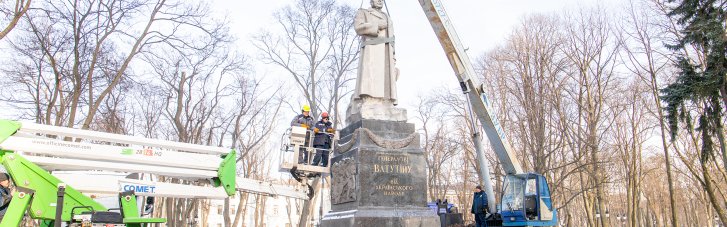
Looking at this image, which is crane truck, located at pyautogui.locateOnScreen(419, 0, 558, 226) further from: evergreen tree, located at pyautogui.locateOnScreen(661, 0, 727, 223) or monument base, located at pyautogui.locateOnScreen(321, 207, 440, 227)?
evergreen tree, located at pyautogui.locateOnScreen(661, 0, 727, 223)

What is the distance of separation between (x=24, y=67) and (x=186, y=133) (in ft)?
24.9

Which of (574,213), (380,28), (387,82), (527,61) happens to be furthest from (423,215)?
(574,213)

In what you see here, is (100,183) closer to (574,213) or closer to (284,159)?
(284,159)

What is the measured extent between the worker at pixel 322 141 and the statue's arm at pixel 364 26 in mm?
1939

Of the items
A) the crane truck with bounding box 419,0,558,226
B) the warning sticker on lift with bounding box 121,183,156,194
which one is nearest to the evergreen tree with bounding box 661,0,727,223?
the crane truck with bounding box 419,0,558,226

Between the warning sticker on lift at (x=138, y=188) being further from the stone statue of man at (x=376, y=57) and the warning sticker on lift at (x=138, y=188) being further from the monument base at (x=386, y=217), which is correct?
the stone statue of man at (x=376, y=57)

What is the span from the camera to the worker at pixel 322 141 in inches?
452

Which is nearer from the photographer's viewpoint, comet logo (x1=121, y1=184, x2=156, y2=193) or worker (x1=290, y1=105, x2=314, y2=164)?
comet logo (x1=121, y1=184, x2=156, y2=193)

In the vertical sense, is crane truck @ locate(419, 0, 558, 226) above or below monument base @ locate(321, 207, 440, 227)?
above

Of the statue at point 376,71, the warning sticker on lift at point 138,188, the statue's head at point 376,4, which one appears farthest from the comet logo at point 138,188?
the statue's head at point 376,4

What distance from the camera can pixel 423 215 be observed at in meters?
9.84

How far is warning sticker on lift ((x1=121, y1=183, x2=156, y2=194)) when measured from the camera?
6.79m

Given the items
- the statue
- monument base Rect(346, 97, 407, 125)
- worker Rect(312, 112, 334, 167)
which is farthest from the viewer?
worker Rect(312, 112, 334, 167)

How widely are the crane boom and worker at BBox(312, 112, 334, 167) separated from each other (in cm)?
354
